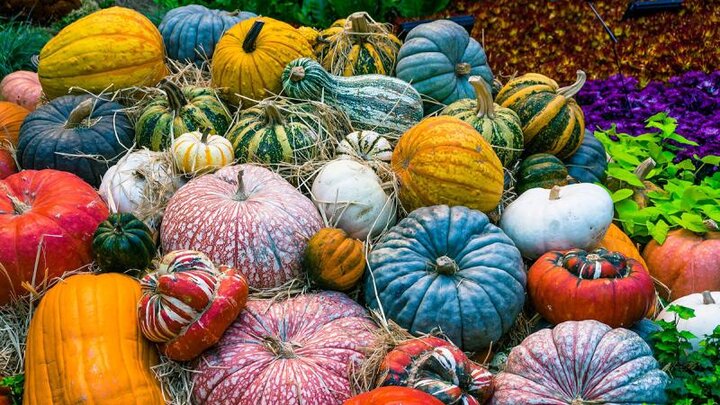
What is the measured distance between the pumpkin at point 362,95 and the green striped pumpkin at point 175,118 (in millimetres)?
498

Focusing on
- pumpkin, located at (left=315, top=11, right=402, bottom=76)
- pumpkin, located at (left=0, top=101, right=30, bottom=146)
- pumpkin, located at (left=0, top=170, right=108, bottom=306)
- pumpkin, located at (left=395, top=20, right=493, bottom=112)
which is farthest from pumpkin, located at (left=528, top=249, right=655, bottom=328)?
pumpkin, located at (left=0, top=101, right=30, bottom=146)

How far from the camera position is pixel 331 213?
387 cm

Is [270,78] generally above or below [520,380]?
above

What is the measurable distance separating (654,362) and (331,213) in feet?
5.82

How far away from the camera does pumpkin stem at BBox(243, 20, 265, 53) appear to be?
456 cm

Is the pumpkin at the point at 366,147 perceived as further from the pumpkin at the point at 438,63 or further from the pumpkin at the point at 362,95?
the pumpkin at the point at 438,63

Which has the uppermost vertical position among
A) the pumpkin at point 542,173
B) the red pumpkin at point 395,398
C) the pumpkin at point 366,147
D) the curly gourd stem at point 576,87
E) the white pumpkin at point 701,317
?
the curly gourd stem at point 576,87

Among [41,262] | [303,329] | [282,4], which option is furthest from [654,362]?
[282,4]

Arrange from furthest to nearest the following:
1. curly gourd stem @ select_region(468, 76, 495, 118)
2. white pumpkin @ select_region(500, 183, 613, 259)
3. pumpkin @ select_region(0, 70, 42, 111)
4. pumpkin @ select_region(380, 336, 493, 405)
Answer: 1. pumpkin @ select_region(0, 70, 42, 111)
2. curly gourd stem @ select_region(468, 76, 495, 118)
3. white pumpkin @ select_region(500, 183, 613, 259)
4. pumpkin @ select_region(380, 336, 493, 405)

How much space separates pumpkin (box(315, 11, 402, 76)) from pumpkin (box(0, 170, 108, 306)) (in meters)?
1.97

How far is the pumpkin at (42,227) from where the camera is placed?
Answer: 3416 mm

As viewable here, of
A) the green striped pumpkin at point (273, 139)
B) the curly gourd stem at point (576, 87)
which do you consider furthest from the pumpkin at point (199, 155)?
the curly gourd stem at point (576, 87)

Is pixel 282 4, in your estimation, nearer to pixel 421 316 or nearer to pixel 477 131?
pixel 477 131

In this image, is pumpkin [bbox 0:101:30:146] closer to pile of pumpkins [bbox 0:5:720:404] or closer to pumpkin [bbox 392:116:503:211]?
pile of pumpkins [bbox 0:5:720:404]
